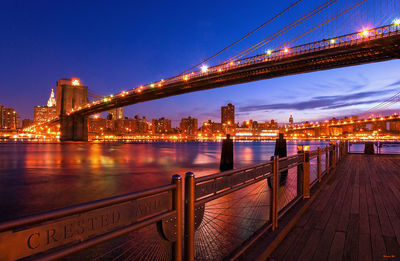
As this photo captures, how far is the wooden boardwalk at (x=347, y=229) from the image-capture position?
2.99m

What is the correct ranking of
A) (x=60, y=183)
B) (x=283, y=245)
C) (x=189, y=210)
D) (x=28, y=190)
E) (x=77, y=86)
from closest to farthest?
1. (x=189, y=210)
2. (x=283, y=245)
3. (x=28, y=190)
4. (x=60, y=183)
5. (x=77, y=86)

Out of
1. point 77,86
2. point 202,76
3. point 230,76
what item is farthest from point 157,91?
point 77,86

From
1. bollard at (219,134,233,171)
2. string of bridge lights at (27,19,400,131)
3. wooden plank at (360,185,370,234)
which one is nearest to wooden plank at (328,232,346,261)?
wooden plank at (360,185,370,234)

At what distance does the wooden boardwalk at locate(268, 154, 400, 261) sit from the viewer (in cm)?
299

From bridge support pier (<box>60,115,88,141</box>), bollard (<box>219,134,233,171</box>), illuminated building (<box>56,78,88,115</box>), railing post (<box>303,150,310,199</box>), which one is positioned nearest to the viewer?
railing post (<box>303,150,310,199</box>)

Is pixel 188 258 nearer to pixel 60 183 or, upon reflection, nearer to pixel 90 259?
pixel 90 259

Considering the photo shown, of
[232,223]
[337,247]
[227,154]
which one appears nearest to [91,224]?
[337,247]

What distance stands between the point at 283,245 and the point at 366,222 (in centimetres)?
181

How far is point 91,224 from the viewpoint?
1354 millimetres

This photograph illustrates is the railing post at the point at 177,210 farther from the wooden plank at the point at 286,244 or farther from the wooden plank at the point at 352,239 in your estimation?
the wooden plank at the point at 352,239

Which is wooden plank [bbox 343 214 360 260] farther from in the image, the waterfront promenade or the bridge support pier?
the bridge support pier

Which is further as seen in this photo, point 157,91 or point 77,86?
point 77,86

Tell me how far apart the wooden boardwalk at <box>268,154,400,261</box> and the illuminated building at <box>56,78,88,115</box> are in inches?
2911

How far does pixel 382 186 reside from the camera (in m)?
6.76
